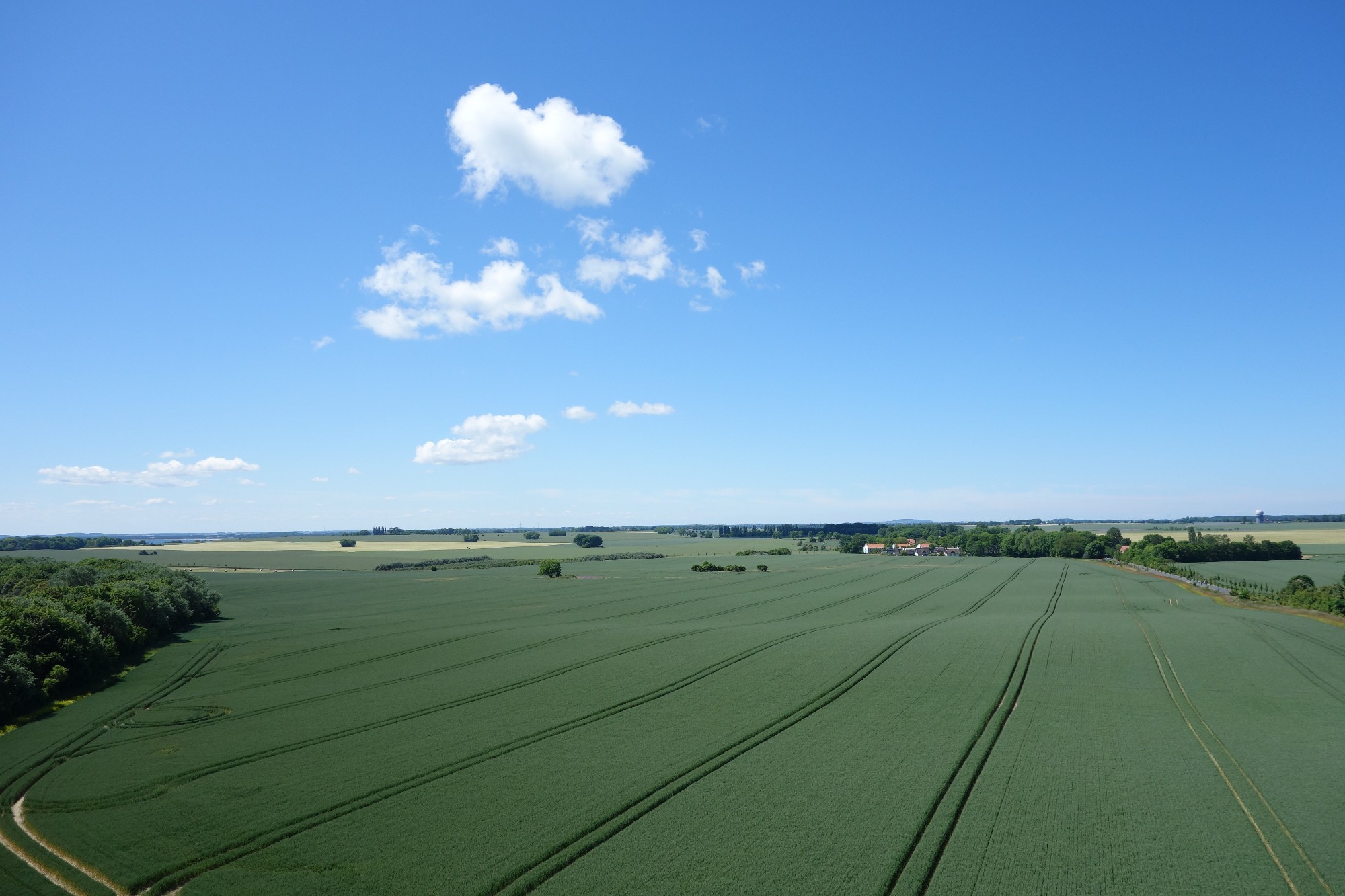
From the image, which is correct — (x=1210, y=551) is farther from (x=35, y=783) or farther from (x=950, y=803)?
(x=35, y=783)

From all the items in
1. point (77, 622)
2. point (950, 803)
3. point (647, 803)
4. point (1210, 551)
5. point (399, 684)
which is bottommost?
point (399, 684)

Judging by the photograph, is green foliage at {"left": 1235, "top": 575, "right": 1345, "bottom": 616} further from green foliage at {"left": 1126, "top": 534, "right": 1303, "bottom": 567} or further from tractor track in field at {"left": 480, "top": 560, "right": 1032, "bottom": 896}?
green foliage at {"left": 1126, "top": 534, "right": 1303, "bottom": 567}

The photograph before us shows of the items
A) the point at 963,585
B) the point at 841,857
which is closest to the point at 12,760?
the point at 841,857

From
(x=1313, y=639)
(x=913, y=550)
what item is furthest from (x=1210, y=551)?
(x=1313, y=639)

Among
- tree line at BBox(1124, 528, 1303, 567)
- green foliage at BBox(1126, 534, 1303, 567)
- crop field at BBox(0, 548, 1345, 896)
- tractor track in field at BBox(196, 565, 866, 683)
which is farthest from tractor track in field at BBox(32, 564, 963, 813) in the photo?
tree line at BBox(1124, 528, 1303, 567)

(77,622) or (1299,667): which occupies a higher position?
(77,622)

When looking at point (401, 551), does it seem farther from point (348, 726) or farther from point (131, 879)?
point (131, 879)
